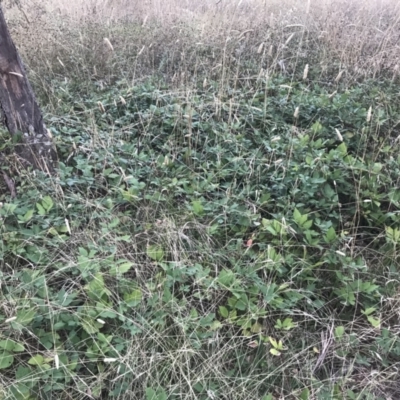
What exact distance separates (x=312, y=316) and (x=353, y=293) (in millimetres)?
253

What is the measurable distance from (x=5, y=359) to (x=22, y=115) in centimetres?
156

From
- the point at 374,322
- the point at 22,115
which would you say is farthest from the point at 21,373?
the point at 22,115

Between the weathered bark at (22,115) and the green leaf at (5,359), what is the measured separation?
1193 mm

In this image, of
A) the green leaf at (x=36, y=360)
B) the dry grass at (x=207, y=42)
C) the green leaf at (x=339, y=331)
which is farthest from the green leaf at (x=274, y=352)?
the dry grass at (x=207, y=42)

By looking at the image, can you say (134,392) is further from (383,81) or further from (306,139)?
(383,81)

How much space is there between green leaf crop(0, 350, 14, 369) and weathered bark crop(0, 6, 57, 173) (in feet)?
Result: 3.91

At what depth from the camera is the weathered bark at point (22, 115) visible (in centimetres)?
247

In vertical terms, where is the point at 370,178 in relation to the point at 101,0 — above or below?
below

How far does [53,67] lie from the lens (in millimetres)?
3826

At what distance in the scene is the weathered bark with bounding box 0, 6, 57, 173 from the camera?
2475 mm

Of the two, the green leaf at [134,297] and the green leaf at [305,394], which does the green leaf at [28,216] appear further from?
the green leaf at [305,394]

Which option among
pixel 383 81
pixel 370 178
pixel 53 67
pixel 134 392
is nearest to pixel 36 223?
pixel 134 392

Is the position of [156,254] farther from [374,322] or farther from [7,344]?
[374,322]

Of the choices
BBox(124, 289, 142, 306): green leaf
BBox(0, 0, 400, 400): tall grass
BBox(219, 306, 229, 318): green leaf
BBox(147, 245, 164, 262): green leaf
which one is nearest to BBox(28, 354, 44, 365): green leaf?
BBox(0, 0, 400, 400): tall grass
